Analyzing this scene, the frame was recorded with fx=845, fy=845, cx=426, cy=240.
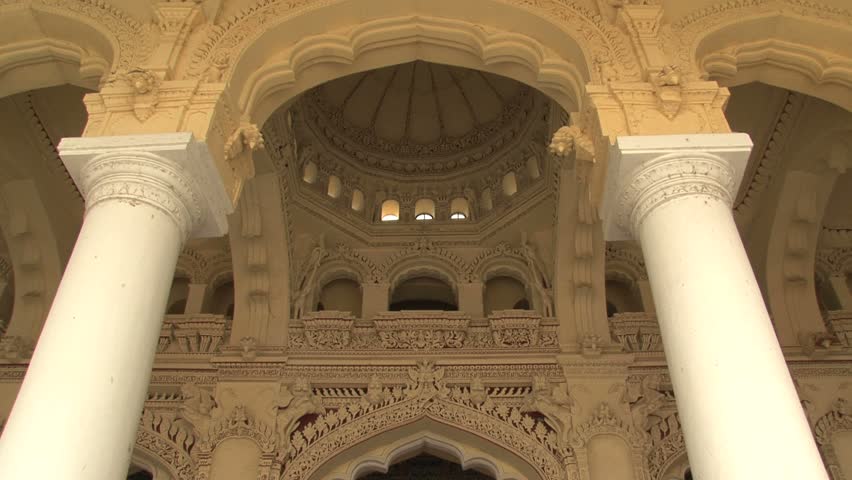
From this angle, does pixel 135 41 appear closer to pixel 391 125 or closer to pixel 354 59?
pixel 354 59

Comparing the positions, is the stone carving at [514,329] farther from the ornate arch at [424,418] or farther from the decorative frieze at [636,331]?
the decorative frieze at [636,331]

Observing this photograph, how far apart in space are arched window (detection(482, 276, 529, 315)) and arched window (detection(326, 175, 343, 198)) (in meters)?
2.08

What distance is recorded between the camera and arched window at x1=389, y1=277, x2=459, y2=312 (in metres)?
9.62

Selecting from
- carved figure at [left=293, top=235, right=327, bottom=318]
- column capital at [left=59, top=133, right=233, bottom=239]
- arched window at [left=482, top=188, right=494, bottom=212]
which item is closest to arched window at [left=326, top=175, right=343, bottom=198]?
carved figure at [left=293, top=235, right=327, bottom=318]

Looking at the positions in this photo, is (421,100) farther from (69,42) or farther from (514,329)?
(69,42)

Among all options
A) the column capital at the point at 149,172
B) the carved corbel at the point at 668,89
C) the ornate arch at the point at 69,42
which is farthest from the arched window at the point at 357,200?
the carved corbel at the point at 668,89

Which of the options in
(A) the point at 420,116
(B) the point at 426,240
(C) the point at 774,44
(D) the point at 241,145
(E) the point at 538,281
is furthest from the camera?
(A) the point at 420,116

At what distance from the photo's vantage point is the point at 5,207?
8.68 m

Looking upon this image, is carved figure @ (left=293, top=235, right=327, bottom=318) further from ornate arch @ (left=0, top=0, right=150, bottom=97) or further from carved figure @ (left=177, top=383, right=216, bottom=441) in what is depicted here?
ornate arch @ (left=0, top=0, right=150, bottom=97)

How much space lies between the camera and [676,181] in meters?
4.53

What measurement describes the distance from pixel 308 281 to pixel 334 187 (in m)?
1.44

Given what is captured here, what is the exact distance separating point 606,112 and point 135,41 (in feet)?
10.4

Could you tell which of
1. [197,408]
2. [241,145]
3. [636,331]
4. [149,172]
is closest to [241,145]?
[241,145]

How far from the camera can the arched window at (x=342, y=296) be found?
9469mm
